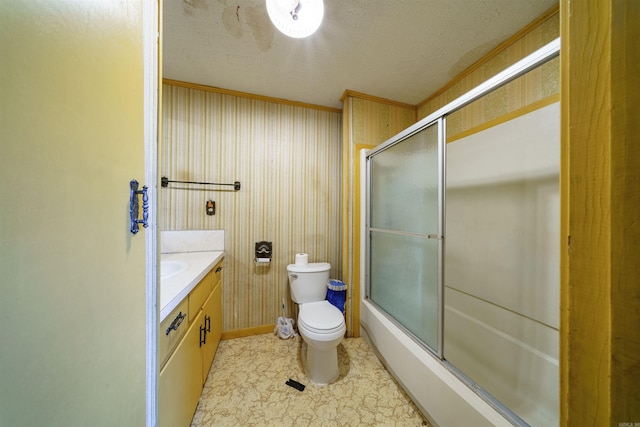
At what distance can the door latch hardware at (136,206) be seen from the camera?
0.46 m

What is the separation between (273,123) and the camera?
1.94m

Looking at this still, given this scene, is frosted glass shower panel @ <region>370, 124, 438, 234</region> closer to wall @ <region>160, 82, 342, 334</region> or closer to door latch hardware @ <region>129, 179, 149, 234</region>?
wall @ <region>160, 82, 342, 334</region>

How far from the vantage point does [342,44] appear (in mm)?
1375

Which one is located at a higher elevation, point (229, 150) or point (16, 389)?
point (229, 150)

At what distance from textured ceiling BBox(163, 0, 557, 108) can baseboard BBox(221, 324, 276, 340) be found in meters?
2.11

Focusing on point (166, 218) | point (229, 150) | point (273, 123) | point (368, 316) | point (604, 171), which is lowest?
point (368, 316)

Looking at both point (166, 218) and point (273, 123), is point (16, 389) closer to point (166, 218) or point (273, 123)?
point (166, 218)

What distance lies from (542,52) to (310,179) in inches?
62.6

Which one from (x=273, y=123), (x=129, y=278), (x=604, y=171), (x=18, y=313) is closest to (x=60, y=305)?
(x=18, y=313)

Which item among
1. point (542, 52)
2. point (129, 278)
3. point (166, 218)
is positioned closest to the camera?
point (129, 278)

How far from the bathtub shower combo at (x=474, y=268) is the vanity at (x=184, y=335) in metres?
1.19

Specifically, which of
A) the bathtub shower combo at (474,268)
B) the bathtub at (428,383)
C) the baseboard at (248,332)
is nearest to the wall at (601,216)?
the bathtub shower combo at (474,268)

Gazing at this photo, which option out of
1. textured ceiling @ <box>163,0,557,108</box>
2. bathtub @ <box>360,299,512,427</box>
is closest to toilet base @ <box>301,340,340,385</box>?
bathtub @ <box>360,299,512,427</box>

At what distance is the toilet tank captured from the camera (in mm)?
1785
